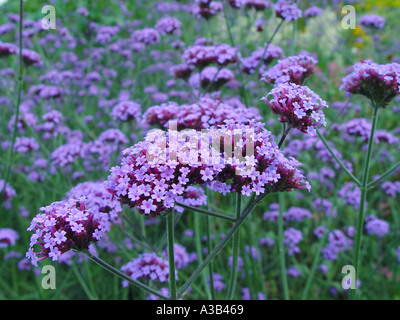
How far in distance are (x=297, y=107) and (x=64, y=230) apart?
0.88 m

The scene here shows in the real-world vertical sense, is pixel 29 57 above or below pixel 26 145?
above

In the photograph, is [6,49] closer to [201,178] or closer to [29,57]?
[29,57]

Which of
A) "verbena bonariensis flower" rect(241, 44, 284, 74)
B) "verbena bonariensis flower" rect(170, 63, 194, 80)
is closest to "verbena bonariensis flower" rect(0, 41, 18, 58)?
"verbena bonariensis flower" rect(170, 63, 194, 80)

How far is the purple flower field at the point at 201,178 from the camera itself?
49.8 inches

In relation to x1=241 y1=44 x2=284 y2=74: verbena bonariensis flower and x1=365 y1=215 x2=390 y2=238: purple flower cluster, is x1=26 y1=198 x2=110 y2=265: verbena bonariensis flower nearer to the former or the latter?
x1=241 y1=44 x2=284 y2=74: verbena bonariensis flower

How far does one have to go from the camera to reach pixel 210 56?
2.25 meters

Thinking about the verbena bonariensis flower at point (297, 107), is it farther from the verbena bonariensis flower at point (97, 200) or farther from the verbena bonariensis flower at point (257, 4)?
the verbena bonariensis flower at point (257, 4)

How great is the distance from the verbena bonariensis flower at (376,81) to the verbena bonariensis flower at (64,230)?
1.25 metres

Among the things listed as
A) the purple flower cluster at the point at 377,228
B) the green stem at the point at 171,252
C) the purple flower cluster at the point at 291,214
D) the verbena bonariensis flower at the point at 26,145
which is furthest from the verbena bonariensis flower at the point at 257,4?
the green stem at the point at 171,252

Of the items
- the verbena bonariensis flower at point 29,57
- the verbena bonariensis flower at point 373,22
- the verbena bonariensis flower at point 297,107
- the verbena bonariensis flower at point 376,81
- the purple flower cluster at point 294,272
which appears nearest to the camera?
the verbena bonariensis flower at point 297,107

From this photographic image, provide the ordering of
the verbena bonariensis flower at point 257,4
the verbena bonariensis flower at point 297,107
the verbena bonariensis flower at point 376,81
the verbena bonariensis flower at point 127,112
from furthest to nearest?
the verbena bonariensis flower at point 257,4
the verbena bonariensis flower at point 127,112
the verbena bonariensis flower at point 376,81
the verbena bonariensis flower at point 297,107

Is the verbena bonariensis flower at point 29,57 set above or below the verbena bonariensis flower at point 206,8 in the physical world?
below

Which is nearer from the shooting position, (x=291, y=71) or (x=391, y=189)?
(x=291, y=71)

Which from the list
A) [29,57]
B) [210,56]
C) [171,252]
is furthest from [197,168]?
[29,57]
